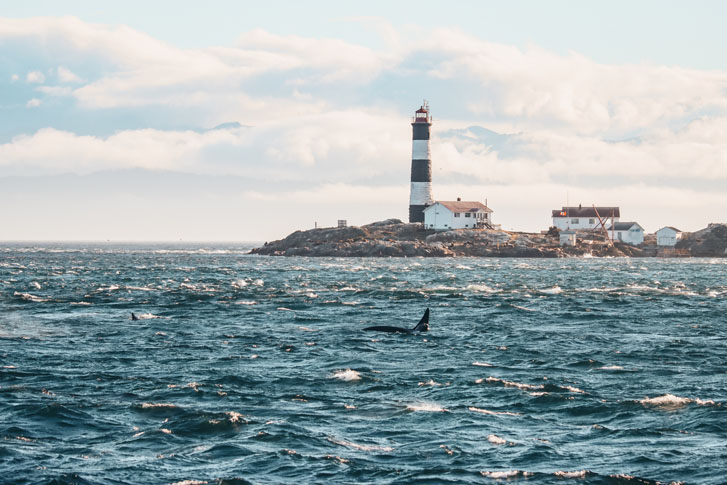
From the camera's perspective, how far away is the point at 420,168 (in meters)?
171

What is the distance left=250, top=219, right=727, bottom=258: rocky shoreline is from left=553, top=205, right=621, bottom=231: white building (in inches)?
334

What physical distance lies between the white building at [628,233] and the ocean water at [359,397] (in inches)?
5807

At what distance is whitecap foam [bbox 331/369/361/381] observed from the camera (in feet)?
89.6

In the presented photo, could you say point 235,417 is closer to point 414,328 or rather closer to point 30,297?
point 414,328

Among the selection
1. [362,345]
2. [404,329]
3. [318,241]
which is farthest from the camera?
[318,241]

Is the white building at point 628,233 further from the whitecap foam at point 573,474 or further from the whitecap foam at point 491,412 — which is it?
the whitecap foam at point 573,474

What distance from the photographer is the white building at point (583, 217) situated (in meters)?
196

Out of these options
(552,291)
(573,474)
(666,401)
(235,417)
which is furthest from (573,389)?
(552,291)

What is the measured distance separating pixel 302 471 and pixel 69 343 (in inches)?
833

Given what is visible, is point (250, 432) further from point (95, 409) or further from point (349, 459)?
point (95, 409)

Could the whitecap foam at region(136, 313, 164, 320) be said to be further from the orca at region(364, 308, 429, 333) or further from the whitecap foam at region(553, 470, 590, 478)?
the whitecap foam at region(553, 470, 590, 478)

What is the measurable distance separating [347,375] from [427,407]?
200 inches

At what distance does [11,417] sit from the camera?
71.9 feet

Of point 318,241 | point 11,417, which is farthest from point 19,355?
point 318,241
